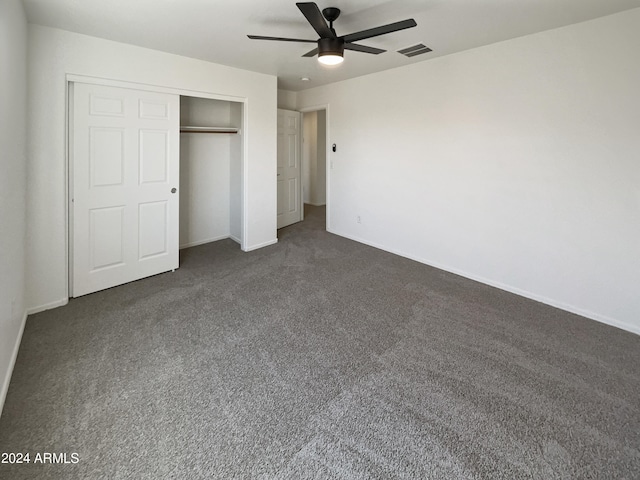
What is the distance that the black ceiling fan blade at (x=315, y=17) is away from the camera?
202cm

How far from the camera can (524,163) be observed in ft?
11.0

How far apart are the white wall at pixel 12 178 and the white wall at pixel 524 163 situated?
389cm

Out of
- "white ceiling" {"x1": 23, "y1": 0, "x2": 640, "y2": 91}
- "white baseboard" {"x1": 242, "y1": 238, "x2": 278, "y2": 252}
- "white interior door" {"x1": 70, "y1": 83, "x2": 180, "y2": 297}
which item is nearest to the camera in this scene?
"white ceiling" {"x1": 23, "y1": 0, "x2": 640, "y2": 91}

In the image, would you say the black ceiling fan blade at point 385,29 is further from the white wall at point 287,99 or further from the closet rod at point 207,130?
the white wall at point 287,99

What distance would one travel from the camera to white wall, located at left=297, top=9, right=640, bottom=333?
281 cm

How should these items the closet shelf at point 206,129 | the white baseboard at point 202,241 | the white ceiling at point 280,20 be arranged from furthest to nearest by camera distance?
1. the white baseboard at point 202,241
2. the closet shelf at point 206,129
3. the white ceiling at point 280,20

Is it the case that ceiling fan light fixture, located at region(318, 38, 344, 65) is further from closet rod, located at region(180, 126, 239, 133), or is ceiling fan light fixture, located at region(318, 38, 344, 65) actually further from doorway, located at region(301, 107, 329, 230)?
doorway, located at region(301, 107, 329, 230)

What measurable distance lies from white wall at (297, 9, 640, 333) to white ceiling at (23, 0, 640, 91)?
1.11 feet

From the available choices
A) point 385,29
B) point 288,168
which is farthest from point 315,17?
point 288,168

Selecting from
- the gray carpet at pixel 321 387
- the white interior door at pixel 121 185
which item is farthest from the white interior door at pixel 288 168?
the gray carpet at pixel 321 387

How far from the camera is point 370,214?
203 inches

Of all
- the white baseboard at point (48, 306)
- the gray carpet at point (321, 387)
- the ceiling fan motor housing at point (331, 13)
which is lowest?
the gray carpet at point (321, 387)

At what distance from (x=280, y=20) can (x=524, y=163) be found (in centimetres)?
271

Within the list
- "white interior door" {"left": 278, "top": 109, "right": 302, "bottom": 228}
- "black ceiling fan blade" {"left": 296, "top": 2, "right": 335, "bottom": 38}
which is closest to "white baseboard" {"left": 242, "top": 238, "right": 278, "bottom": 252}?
"white interior door" {"left": 278, "top": 109, "right": 302, "bottom": 228}
